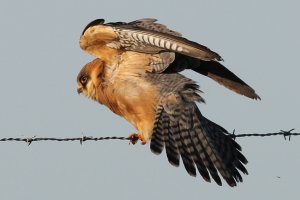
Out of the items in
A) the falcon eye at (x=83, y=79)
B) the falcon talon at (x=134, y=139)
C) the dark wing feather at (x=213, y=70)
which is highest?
the dark wing feather at (x=213, y=70)

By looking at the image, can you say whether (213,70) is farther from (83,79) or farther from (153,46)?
(83,79)

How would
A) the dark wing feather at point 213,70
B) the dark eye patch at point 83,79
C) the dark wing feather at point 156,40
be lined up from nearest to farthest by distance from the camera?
1. the dark wing feather at point 156,40
2. the dark wing feather at point 213,70
3. the dark eye patch at point 83,79

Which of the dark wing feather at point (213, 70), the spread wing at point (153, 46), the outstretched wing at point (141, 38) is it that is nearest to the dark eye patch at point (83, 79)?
the spread wing at point (153, 46)

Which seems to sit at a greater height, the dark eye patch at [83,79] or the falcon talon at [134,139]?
the dark eye patch at [83,79]

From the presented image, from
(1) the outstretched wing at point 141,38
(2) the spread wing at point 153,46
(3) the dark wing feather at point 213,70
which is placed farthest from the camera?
(3) the dark wing feather at point 213,70

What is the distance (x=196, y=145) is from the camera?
1066 cm

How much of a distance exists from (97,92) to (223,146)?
194 cm

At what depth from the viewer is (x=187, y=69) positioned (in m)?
11.7

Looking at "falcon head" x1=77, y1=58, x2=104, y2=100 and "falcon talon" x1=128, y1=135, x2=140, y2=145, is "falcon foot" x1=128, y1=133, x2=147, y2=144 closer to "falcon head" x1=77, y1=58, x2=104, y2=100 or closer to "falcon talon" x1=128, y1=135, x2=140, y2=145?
"falcon talon" x1=128, y1=135, x2=140, y2=145

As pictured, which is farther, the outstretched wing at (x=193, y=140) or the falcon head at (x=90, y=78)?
the falcon head at (x=90, y=78)

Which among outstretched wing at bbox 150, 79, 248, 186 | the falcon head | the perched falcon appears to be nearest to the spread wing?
the perched falcon

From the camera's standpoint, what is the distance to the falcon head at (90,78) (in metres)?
11.8

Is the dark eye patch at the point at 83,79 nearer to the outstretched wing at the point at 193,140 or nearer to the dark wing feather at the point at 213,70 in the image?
the dark wing feather at the point at 213,70

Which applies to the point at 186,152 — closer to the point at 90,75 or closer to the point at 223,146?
the point at 223,146
